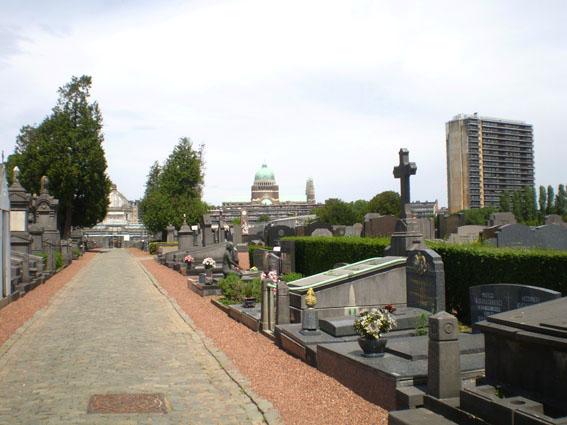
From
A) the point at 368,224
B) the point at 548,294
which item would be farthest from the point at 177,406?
the point at 368,224

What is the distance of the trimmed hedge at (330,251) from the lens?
14.2 meters

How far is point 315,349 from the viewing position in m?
8.02

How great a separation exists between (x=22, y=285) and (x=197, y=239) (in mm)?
31975

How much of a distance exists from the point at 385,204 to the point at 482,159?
43.7 m

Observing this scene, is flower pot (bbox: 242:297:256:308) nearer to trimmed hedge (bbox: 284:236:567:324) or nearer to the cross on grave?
trimmed hedge (bbox: 284:236:567:324)

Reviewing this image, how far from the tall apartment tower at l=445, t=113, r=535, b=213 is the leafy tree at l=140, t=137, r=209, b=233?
197 feet

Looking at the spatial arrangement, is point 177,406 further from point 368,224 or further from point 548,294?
point 368,224

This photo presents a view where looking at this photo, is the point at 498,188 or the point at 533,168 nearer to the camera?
the point at 498,188

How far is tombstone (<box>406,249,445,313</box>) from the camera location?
30.1 feet

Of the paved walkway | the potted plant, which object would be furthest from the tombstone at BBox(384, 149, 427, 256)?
the paved walkway

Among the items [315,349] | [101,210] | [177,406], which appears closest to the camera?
[177,406]

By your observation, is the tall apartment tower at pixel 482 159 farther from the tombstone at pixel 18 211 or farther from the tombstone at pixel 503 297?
the tombstone at pixel 503 297

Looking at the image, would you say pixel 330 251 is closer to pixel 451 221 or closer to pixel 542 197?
pixel 451 221

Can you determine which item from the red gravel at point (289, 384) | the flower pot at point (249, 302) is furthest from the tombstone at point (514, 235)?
the red gravel at point (289, 384)
